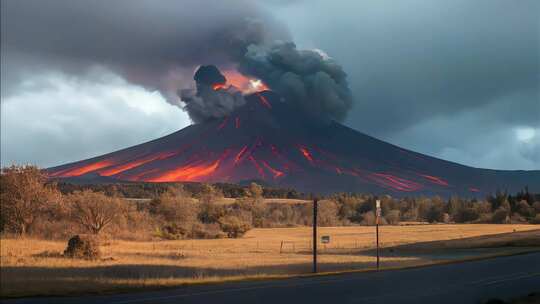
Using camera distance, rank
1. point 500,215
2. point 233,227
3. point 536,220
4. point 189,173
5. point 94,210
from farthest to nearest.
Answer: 1. point 189,173
2. point 500,215
3. point 536,220
4. point 233,227
5. point 94,210

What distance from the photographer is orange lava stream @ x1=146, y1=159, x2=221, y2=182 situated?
128 m

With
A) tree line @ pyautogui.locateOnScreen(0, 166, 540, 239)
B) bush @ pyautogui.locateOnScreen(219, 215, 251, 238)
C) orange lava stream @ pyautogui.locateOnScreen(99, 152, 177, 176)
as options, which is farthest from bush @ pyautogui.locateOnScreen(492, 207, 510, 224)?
orange lava stream @ pyautogui.locateOnScreen(99, 152, 177, 176)

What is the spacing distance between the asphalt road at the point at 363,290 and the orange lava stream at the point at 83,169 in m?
127

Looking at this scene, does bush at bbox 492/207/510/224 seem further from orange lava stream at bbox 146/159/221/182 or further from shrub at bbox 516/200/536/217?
orange lava stream at bbox 146/159/221/182

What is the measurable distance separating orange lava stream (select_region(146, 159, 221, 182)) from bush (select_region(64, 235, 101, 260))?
316 ft

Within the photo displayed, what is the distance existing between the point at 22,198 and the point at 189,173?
99.6 m

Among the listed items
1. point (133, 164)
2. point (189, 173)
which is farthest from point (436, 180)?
point (133, 164)

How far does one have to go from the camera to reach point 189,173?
13450 centimetres

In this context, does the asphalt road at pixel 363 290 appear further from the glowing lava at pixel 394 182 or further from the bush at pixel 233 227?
the glowing lava at pixel 394 182

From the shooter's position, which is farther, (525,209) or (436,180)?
(436,180)

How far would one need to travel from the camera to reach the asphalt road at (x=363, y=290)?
15.0 m

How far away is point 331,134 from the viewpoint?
18025 centimetres

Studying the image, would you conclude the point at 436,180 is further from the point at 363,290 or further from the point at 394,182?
the point at 363,290

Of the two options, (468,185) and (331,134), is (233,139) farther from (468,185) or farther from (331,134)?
(468,185)
